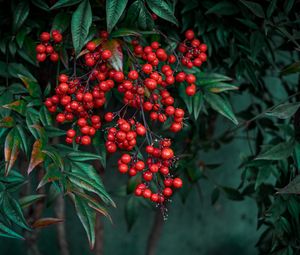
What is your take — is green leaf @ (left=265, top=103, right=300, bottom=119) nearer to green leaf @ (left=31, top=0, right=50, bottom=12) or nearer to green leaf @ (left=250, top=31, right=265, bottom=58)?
green leaf @ (left=250, top=31, right=265, bottom=58)

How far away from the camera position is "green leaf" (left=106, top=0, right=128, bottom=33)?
2.42 ft

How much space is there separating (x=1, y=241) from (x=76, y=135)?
3.60 feet

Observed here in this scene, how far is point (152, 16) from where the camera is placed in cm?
86

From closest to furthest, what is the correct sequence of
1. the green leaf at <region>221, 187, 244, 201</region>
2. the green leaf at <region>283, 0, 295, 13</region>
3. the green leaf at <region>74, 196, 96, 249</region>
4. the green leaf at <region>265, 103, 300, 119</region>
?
the green leaf at <region>74, 196, 96, 249</region>
the green leaf at <region>265, 103, 300, 119</region>
the green leaf at <region>283, 0, 295, 13</region>
the green leaf at <region>221, 187, 244, 201</region>

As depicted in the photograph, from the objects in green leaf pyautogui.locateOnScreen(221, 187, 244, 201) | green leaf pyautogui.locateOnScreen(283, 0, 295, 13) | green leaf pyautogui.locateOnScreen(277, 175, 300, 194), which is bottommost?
green leaf pyautogui.locateOnScreen(221, 187, 244, 201)

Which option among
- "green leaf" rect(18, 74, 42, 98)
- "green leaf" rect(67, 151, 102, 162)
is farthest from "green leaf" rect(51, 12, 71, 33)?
"green leaf" rect(67, 151, 102, 162)

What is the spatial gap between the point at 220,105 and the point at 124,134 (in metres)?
0.23

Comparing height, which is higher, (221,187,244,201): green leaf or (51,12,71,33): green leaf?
(51,12,71,33): green leaf

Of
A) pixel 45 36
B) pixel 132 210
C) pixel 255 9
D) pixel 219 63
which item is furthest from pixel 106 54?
pixel 132 210

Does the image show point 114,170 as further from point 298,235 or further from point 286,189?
point 286,189

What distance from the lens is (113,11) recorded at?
74 centimetres

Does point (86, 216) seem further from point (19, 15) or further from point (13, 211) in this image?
point (19, 15)

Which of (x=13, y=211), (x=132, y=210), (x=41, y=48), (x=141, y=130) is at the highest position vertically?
(x=41, y=48)

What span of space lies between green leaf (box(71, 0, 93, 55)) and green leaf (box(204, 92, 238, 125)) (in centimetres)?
28
